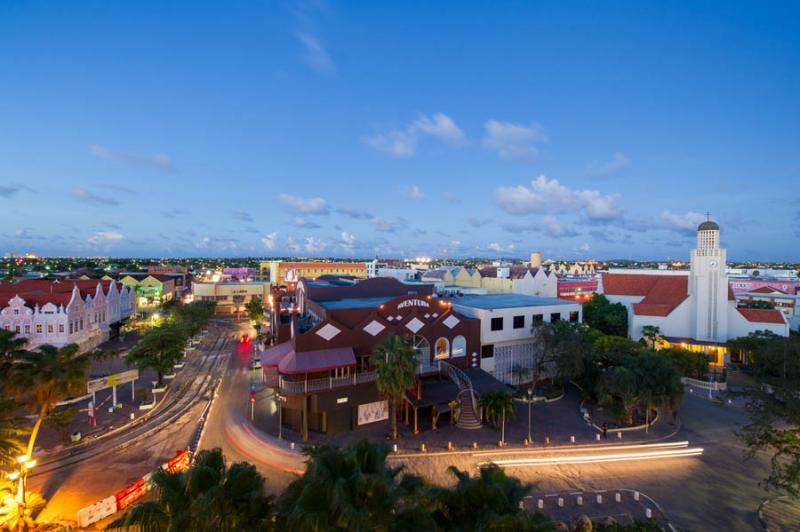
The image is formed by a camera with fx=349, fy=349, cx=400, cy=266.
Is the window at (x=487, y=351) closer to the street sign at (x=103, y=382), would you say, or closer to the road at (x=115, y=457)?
the road at (x=115, y=457)

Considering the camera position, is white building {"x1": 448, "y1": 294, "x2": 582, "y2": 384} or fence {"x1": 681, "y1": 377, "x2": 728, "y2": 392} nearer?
white building {"x1": 448, "y1": 294, "x2": 582, "y2": 384}

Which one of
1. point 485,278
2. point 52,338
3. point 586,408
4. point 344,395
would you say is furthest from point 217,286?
point 586,408

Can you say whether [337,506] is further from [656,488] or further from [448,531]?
[656,488]

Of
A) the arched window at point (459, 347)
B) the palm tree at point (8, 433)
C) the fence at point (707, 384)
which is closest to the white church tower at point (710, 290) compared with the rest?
the fence at point (707, 384)

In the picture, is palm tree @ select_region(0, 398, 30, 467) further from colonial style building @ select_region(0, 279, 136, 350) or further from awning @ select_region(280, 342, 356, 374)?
colonial style building @ select_region(0, 279, 136, 350)

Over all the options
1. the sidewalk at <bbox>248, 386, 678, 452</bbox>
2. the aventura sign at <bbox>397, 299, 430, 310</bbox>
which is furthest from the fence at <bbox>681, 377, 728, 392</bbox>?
the aventura sign at <bbox>397, 299, 430, 310</bbox>
